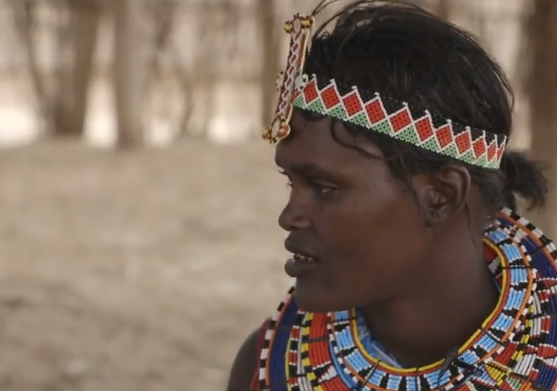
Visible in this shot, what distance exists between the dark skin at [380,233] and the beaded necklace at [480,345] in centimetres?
6

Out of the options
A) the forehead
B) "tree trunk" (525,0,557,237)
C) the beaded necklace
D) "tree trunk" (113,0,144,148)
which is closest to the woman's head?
the forehead

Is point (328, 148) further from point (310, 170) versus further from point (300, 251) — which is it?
point (300, 251)

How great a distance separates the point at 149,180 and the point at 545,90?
442cm

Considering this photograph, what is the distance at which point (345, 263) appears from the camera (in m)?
1.37

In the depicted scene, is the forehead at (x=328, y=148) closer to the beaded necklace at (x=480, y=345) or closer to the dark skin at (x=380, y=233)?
the dark skin at (x=380, y=233)

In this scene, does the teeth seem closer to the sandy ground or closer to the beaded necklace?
the beaded necklace

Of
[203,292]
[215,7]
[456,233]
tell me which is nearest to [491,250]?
[456,233]

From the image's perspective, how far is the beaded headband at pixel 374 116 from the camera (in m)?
1.31

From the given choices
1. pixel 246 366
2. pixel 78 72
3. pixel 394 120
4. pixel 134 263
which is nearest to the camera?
pixel 394 120

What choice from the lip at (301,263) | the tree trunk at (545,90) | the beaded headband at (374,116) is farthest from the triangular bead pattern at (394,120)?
the tree trunk at (545,90)

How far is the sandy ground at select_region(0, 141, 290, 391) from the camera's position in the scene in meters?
3.89

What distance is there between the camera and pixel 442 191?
136 cm

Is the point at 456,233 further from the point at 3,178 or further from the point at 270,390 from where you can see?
the point at 3,178

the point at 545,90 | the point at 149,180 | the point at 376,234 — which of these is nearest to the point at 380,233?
the point at 376,234
